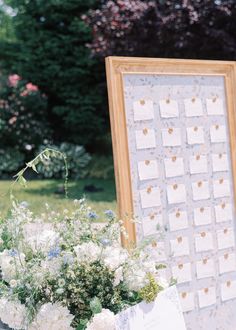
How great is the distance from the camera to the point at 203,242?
3.26 metres

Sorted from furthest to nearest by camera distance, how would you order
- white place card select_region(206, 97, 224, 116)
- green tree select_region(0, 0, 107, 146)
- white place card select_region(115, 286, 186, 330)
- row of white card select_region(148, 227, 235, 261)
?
green tree select_region(0, 0, 107, 146) → white place card select_region(206, 97, 224, 116) → row of white card select_region(148, 227, 235, 261) → white place card select_region(115, 286, 186, 330)

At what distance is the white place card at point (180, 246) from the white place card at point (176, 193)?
0.60 feet

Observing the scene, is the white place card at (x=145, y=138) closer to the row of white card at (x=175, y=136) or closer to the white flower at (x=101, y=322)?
the row of white card at (x=175, y=136)

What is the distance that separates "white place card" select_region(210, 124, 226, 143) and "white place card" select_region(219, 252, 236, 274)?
60 cm

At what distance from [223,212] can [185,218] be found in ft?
0.89

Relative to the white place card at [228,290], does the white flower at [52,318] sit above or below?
above

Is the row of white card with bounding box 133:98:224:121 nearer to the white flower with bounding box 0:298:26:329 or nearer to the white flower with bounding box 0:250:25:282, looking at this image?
the white flower with bounding box 0:250:25:282

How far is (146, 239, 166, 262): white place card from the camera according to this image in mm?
3029

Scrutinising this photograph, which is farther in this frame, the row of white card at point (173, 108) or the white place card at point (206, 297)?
the white place card at point (206, 297)

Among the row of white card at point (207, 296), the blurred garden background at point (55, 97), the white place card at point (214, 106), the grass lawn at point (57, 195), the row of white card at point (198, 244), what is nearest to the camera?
the row of white card at point (198, 244)

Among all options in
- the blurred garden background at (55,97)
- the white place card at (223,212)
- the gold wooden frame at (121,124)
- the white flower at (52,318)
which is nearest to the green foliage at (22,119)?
the blurred garden background at (55,97)

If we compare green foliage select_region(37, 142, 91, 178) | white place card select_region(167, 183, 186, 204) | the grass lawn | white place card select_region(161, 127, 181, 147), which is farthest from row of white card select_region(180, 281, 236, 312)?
green foliage select_region(37, 142, 91, 178)

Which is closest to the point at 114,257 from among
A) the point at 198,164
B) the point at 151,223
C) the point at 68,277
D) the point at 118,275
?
the point at 118,275

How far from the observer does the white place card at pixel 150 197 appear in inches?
119
